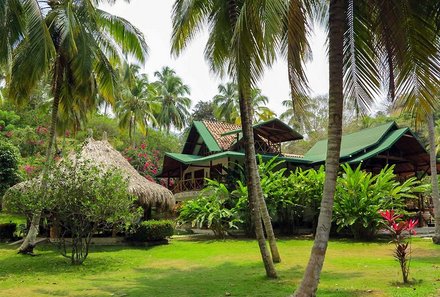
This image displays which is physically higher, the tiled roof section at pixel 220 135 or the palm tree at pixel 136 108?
the palm tree at pixel 136 108

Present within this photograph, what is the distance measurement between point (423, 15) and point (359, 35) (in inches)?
38.2

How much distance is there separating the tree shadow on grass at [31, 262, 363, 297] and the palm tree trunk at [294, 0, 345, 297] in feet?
5.12

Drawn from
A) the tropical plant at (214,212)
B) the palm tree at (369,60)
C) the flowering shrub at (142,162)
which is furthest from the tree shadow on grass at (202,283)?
the flowering shrub at (142,162)

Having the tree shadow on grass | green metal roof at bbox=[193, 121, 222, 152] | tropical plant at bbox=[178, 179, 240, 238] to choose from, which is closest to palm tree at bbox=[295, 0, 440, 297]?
the tree shadow on grass

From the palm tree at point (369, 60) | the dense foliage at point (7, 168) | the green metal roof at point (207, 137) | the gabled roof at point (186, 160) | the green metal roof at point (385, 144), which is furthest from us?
the green metal roof at point (207, 137)

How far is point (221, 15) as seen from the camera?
930 centimetres

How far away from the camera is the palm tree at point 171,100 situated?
4241cm

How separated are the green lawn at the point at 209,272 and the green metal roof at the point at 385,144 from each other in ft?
18.7

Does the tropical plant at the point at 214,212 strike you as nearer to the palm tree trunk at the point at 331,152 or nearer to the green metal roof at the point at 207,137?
the green metal roof at the point at 207,137

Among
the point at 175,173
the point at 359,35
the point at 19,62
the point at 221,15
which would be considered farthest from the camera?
the point at 175,173

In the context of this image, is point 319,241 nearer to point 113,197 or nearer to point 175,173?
point 113,197

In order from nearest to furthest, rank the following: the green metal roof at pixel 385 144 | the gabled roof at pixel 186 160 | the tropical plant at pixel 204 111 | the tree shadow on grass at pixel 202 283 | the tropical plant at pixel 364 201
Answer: the tree shadow on grass at pixel 202 283, the tropical plant at pixel 364 201, the green metal roof at pixel 385 144, the gabled roof at pixel 186 160, the tropical plant at pixel 204 111

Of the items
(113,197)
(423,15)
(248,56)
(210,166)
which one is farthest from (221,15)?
(210,166)

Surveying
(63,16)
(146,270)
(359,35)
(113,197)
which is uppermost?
(63,16)
